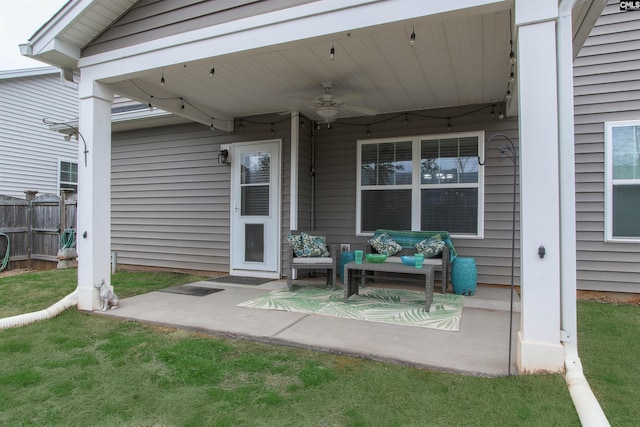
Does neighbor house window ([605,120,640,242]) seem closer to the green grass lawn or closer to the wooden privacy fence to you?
the green grass lawn

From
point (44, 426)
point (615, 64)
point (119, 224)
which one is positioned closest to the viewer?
point (44, 426)

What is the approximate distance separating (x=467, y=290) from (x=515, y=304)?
0.57 m

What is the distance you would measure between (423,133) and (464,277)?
2078 mm

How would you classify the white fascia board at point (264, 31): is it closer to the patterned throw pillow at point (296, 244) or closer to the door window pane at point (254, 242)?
the patterned throw pillow at point (296, 244)

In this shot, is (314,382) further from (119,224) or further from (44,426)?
(119,224)

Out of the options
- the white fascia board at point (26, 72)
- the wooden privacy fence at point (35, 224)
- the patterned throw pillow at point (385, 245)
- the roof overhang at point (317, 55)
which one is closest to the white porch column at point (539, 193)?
the roof overhang at point (317, 55)

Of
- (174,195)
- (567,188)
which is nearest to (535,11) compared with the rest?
(567,188)

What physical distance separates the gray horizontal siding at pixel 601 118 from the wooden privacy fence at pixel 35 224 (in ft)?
27.0

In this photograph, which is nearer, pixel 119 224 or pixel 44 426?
pixel 44 426

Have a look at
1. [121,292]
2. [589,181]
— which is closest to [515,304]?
[589,181]

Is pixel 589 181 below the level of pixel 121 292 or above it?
above

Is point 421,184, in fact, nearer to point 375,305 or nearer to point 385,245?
point 385,245

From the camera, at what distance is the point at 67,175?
10531 mm

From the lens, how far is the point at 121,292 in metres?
4.59
